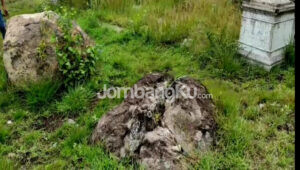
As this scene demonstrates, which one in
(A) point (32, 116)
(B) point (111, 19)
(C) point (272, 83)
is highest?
(B) point (111, 19)

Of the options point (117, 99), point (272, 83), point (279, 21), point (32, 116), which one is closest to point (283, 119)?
point (272, 83)

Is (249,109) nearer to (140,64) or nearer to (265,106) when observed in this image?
(265,106)

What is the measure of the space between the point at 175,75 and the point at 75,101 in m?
1.59

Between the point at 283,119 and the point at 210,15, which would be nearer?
the point at 283,119

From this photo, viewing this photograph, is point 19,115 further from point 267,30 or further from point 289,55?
point 289,55

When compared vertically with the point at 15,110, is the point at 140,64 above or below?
above

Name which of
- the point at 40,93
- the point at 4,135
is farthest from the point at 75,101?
the point at 4,135

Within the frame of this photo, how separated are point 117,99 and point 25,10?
583cm

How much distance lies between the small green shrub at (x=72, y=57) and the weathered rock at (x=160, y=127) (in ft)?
4.25

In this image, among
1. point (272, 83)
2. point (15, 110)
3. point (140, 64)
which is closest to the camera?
point (15, 110)

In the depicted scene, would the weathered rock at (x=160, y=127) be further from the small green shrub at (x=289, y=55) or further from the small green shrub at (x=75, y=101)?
the small green shrub at (x=289, y=55)

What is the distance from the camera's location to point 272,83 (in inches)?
179

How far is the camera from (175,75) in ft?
16.2

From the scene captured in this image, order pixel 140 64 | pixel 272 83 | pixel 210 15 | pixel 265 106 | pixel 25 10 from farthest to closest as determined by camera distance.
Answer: pixel 25 10, pixel 210 15, pixel 140 64, pixel 272 83, pixel 265 106
